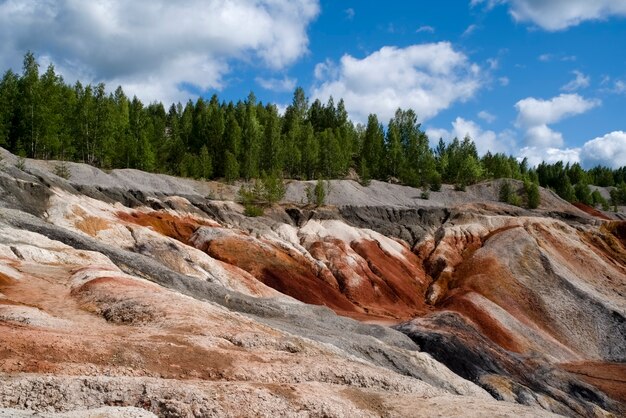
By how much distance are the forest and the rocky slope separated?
48.3 feet

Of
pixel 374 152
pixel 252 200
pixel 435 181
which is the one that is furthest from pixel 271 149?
pixel 435 181

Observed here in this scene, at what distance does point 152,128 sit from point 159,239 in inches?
3098

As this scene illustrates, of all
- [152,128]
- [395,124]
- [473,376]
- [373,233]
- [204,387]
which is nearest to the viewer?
[204,387]

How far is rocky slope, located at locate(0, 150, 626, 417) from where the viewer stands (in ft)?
52.0

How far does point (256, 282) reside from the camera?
4972cm

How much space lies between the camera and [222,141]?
423 ft

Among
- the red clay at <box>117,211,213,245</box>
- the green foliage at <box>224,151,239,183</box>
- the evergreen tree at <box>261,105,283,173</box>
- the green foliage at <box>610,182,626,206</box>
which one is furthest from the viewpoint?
the green foliage at <box>610,182,626,206</box>

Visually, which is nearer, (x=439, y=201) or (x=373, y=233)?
(x=373, y=233)

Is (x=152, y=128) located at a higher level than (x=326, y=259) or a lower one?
higher

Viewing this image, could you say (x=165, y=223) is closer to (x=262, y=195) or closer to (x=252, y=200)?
(x=252, y=200)

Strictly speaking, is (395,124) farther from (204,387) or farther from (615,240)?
(204,387)

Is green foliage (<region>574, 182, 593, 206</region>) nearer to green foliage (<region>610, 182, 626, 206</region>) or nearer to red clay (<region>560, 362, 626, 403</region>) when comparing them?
green foliage (<region>610, 182, 626, 206</region>)

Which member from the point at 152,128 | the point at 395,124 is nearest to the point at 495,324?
the point at 152,128

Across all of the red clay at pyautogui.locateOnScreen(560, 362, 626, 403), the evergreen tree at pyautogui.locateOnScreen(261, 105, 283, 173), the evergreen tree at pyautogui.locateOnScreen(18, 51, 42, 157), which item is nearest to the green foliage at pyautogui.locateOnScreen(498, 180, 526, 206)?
the evergreen tree at pyautogui.locateOnScreen(261, 105, 283, 173)
